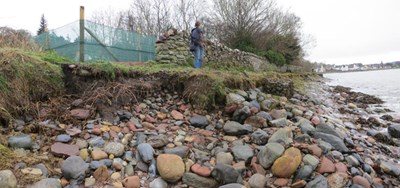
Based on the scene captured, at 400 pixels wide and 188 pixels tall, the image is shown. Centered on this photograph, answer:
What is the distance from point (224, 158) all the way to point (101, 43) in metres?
5.86

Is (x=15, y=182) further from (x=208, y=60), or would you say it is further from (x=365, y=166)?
(x=208, y=60)

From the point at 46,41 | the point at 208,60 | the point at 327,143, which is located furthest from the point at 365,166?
the point at 46,41

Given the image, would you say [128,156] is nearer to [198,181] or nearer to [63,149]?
[63,149]

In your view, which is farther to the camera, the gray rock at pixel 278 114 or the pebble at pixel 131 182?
the gray rock at pixel 278 114

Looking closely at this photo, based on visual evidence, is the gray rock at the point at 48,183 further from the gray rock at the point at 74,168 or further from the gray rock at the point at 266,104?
the gray rock at the point at 266,104

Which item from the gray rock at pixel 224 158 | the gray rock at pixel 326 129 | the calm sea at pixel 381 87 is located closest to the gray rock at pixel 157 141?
the gray rock at pixel 224 158

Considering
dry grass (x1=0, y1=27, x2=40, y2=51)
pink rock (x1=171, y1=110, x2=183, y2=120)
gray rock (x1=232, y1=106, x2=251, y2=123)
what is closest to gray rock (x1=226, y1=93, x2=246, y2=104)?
gray rock (x1=232, y1=106, x2=251, y2=123)

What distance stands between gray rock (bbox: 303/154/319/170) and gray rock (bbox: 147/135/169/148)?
181cm

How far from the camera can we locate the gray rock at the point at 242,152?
12.5 ft

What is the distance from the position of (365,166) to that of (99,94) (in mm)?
3922

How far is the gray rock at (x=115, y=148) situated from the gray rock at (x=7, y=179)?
1038mm

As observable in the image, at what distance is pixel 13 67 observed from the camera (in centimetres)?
398

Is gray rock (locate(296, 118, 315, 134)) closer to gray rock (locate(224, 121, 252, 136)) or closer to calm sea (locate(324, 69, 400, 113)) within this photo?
gray rock (locate(224, 121, 252, 136))

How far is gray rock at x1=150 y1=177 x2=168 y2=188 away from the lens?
3.23 meters
